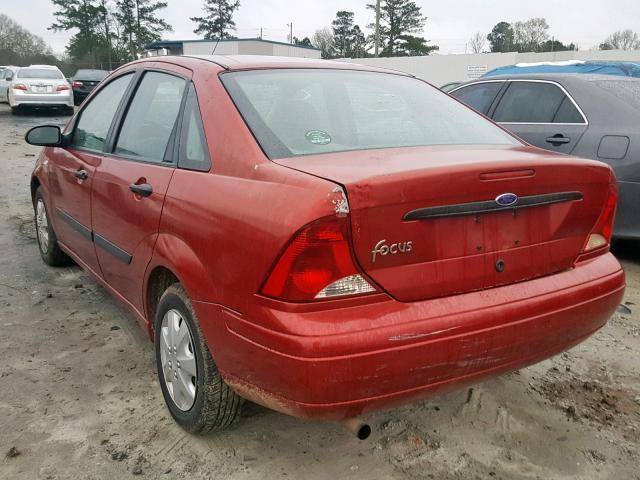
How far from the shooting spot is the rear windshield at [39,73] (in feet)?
62.2

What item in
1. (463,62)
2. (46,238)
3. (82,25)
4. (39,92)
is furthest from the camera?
(82,25)

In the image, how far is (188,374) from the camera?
245 cm

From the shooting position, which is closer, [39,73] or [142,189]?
[142,189]

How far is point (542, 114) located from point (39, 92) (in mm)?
17252

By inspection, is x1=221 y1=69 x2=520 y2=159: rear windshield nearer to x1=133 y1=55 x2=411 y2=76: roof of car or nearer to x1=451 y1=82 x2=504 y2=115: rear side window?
x1=133 y1=55 x2=411 y2=76: roof of car

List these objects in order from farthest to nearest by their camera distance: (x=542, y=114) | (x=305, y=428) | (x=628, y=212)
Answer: (x=542, y=114) → (x=628, y=212) → (x=305, y=428)

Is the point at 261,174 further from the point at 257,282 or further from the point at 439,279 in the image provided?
the point at 439,279

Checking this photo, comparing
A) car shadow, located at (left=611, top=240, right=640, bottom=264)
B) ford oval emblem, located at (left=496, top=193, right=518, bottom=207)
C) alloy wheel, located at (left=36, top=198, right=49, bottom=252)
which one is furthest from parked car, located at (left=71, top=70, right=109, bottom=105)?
ford oval emblem, located at (left=496, top=193, right=518, bottom=207)

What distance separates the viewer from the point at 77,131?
152 inches

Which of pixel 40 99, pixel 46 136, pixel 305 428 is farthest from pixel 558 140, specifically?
pixel 40 99

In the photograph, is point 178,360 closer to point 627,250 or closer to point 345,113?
point 345,113

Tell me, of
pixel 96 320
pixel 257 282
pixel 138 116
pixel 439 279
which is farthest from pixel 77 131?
pixel 439 279

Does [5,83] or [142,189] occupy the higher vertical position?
[142,189]

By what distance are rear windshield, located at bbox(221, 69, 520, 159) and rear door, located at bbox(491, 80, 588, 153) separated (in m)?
2.23
